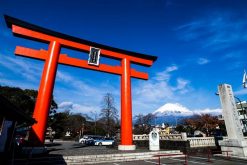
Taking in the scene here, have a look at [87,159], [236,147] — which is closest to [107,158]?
[87,159]

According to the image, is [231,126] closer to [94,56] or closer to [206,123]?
[94,56]

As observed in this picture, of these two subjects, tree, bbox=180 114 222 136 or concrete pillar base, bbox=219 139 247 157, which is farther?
tree, bbox=180 114 222 136

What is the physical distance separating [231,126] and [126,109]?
864 cm

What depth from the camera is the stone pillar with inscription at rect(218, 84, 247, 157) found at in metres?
14.1

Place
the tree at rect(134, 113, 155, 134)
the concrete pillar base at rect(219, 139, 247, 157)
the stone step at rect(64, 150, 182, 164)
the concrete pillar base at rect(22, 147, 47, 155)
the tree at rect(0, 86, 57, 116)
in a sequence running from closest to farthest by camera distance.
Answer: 1. the stone step at rect(64, 150, 182, 164)
2. the concrete pillar base at rect(22, 147, 47, 155)
3. the concrete pillar base at rect(219, 139, 247, 157)
4. the tree at rect(0, 86, 57, 116)
5. the tree at rect(134, 113, 155, 134)

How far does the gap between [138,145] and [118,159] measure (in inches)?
413

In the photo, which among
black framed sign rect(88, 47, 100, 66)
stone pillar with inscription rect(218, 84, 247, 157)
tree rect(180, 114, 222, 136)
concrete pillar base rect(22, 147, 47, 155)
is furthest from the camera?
tree rect(180, 114, 222, 136)

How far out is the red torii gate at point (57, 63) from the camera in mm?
13844

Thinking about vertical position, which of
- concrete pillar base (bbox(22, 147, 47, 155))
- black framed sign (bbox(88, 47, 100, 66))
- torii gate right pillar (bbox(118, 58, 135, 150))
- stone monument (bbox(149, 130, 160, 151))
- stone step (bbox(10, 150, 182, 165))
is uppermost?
black framed sign (bbox(88, 47, 100, 66))

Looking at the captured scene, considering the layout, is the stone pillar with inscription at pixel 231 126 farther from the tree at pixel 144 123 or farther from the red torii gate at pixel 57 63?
the tree at pixel 144 123

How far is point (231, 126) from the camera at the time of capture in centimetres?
1473

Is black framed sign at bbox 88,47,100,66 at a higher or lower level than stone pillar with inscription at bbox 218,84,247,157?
higher

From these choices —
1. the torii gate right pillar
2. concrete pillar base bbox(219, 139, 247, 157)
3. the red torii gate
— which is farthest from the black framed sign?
concrete pillar base bbox(219, 139, 247, 157)

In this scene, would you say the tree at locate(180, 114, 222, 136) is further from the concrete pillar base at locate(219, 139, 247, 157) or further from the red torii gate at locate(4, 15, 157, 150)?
the concrete pillar base at locate(219, 139, 247, 157)
